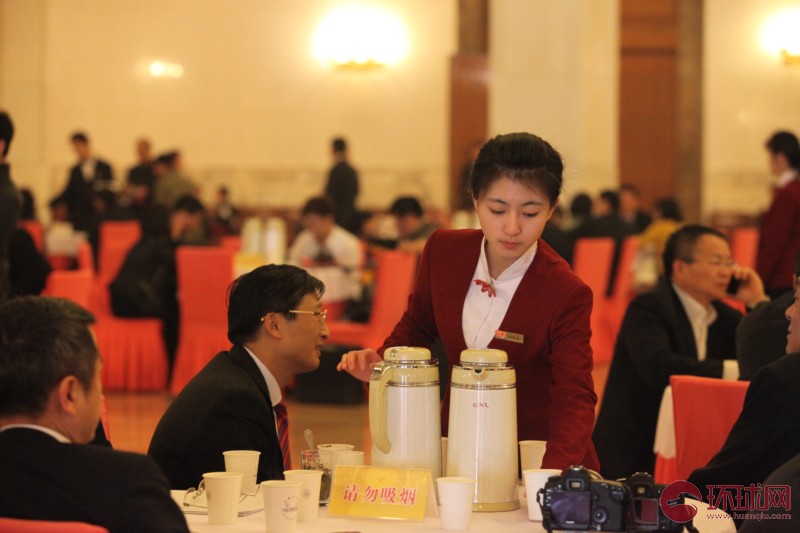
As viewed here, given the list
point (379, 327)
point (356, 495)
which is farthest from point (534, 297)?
point (379, 327)

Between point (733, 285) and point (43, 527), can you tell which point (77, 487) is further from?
point (733, 285)

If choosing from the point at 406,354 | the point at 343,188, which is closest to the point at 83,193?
the point at 343,188

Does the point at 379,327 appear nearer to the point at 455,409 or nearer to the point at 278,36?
the point at 455,409

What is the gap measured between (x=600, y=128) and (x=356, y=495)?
10.8 m

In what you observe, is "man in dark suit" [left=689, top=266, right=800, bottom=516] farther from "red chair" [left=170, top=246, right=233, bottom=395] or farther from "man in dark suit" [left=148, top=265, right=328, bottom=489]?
"red chair" [left=170, top=246, right=233, bottom=395]

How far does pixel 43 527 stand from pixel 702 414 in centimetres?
203

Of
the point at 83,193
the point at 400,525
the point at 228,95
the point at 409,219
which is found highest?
the point at 228,95

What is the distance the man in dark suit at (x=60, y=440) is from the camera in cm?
181

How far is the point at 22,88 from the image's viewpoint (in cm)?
1396

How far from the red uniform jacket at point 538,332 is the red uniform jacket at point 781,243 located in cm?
403

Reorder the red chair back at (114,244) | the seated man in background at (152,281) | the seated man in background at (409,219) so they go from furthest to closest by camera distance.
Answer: the red chair back at (114,244) → the seated man in background at (409,219) → the seated man in background at (152,281)

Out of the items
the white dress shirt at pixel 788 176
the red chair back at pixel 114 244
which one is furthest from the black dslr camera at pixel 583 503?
the red chair back at pixel 114 244

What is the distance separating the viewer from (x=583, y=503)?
1.95 metres

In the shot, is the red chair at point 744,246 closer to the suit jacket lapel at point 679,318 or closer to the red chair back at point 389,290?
the red chair back at point 389,290
